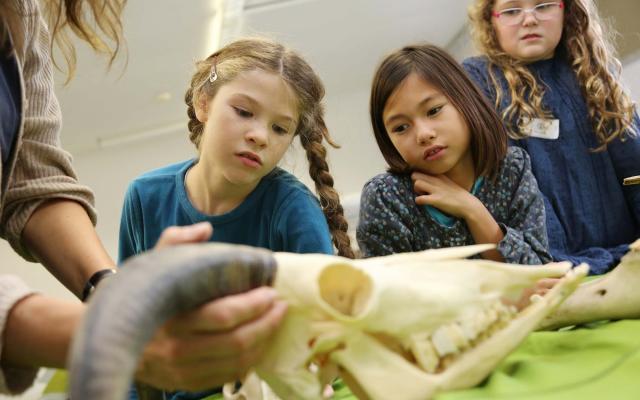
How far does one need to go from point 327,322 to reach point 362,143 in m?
Answer: 4.84

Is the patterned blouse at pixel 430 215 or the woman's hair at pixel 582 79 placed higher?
the woman's hair at pixel 582 79

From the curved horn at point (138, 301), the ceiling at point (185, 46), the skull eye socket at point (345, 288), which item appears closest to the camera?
the curved horn at point (138, 301)

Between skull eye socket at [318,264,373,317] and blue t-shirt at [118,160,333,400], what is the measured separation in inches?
24.2

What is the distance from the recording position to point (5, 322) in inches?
22.0

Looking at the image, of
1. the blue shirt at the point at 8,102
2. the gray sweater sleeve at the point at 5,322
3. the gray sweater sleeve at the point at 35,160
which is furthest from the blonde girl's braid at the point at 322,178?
the gray sweater sleeve at the point at 5,322

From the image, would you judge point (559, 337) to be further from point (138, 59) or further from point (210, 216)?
point (138, 59)

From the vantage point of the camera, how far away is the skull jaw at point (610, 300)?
2.92 ft

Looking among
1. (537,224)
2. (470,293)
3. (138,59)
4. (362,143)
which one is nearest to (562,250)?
(537,224)

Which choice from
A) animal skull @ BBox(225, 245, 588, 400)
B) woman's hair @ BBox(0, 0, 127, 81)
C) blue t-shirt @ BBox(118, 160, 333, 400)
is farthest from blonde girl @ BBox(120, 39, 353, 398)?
animal skull @ BBox(225, 245, 588, 400)

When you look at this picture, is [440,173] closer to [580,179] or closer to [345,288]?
[580,179]

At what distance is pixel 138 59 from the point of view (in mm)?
3688

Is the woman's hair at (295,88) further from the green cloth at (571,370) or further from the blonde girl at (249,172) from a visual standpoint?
the green cloth at (571,370)

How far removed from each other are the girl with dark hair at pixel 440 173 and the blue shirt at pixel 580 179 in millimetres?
208

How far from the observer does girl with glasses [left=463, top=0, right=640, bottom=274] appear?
1.59 metres
